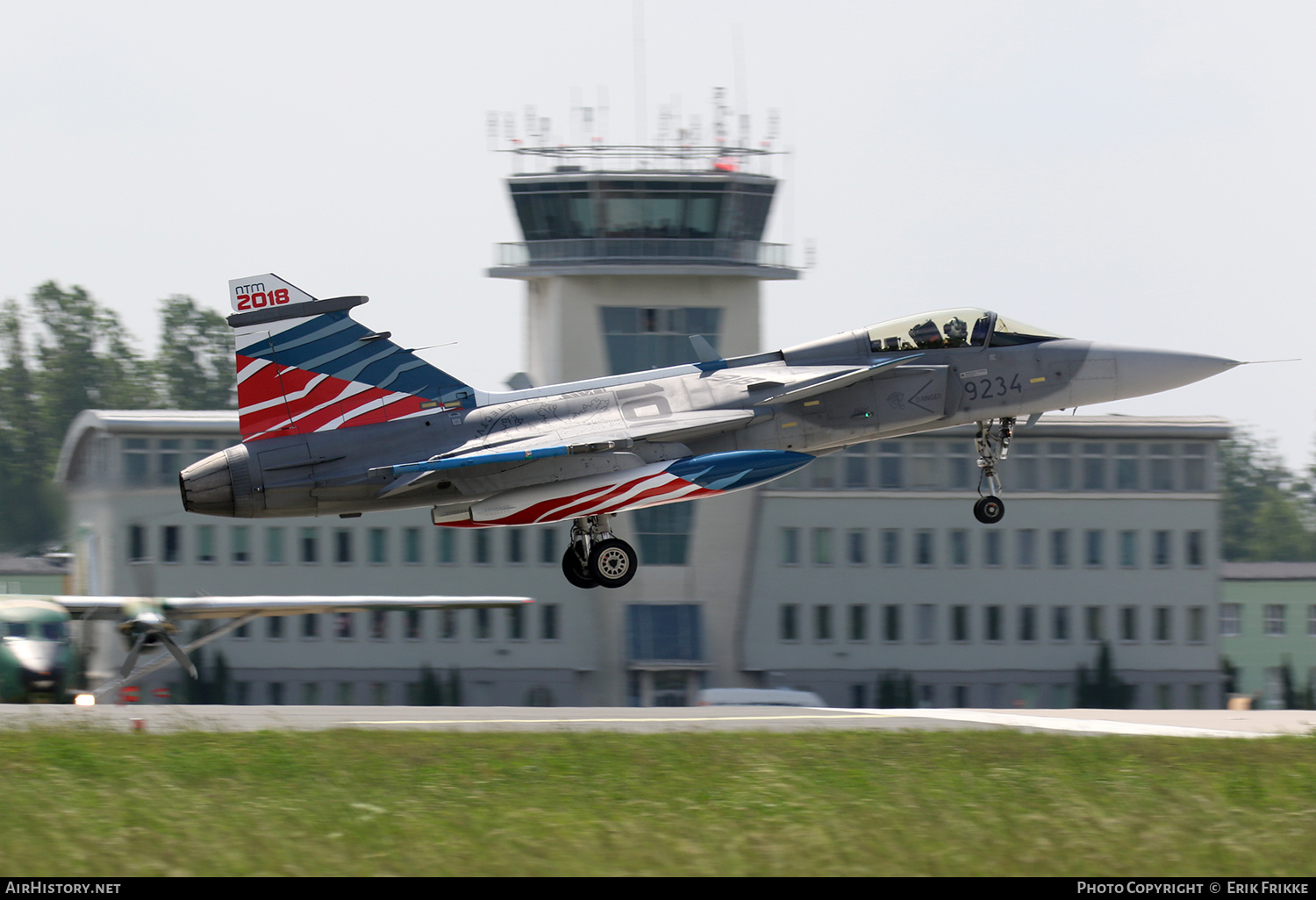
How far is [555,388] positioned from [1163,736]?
9432mm

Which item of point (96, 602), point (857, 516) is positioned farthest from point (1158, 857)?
point (857, 516)

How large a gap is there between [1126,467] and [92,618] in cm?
3885

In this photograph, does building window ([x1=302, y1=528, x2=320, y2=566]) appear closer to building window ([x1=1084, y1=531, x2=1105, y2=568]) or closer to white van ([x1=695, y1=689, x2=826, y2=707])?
white van ([x1=695, y1=689, x2=826, y2=707])

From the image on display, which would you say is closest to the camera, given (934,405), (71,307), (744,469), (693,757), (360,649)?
(693,757)

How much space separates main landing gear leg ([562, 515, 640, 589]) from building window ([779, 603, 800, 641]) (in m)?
39.6

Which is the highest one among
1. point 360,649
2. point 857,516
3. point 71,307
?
point 71,307

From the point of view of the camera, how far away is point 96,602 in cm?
4375

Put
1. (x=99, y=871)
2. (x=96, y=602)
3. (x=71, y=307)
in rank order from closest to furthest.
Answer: (x=99, y=871), (x=96, y=602), (x=71, y=307)

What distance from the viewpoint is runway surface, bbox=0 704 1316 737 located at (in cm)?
2258

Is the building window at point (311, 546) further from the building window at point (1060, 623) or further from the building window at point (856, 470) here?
the building window at point (1060, 623)

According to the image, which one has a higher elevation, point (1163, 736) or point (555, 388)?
point (555, 388)

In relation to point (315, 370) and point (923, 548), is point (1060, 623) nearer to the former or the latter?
point (923, 548)

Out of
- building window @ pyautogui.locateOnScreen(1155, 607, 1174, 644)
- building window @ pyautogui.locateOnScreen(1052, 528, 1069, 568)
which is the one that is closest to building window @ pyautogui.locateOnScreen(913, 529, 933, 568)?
building window @ pyautogui.locateOnScreen(1052, 528, 1069, 568)

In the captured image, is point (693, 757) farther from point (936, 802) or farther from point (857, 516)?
point (857, 516)
